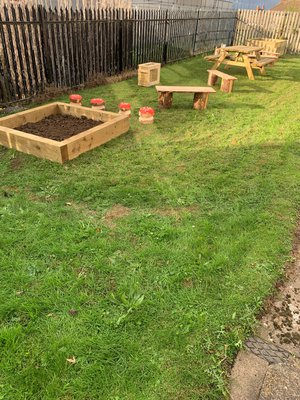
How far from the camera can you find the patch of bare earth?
3.18 m

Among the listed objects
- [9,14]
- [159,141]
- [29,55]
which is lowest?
[159,141]

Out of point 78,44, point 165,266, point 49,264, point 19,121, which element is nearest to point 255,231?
point 165,266

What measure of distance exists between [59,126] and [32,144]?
3.32 feet

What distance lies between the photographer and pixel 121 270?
103 inches

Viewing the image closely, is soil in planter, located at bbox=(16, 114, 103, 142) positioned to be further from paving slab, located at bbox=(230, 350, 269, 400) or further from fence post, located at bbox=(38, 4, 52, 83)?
paving slab, located at bbox=(230, 350, 269, 400)

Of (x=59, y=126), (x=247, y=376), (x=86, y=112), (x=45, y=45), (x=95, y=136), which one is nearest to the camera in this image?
(x=247, y=376)

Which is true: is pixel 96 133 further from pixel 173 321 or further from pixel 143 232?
pixel 173 321

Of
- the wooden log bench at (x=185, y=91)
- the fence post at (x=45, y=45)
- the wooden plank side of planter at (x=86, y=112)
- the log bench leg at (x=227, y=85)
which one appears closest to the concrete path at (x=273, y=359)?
the wooden plank side of planter at (x=86, y=112)

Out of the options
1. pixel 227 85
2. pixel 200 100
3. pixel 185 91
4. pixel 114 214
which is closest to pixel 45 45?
pixel 185 91

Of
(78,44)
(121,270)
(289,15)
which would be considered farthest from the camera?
(289,15)

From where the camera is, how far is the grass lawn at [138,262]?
1.89 metres

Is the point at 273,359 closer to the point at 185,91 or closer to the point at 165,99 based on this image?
the point at 185,91

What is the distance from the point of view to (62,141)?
14.2ft

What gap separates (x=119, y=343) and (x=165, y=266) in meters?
0.81
